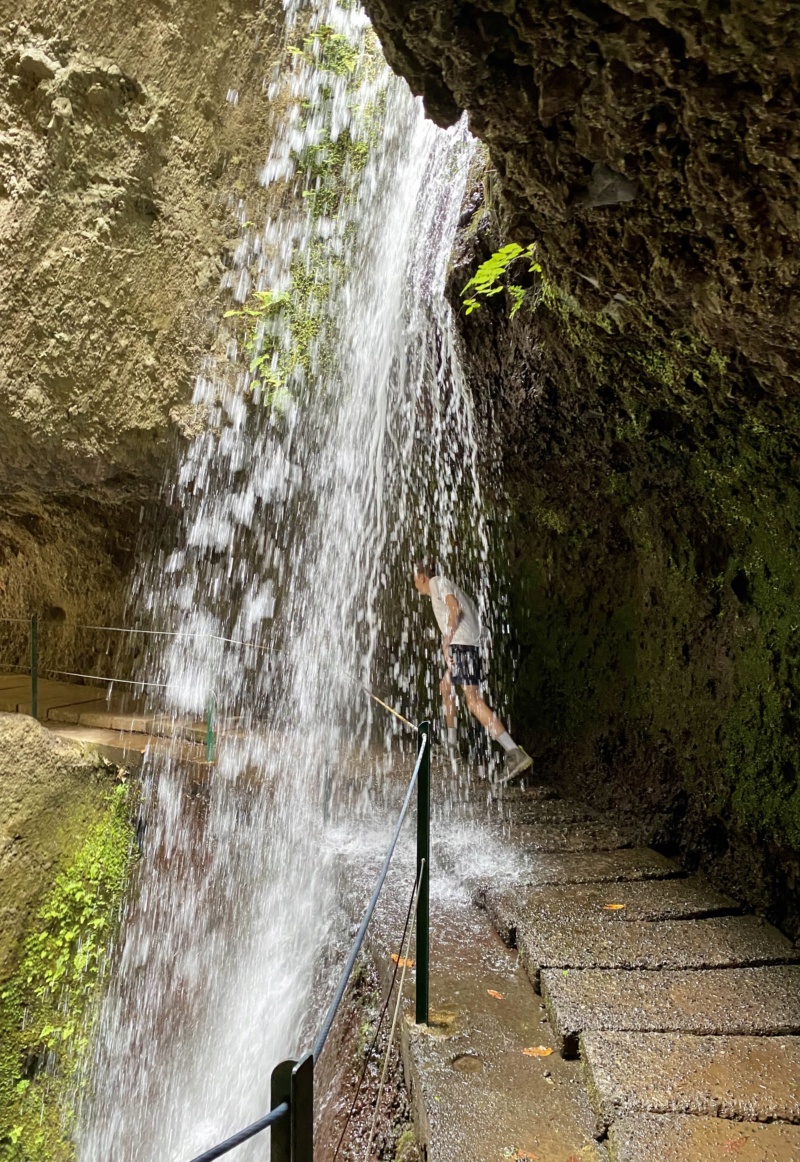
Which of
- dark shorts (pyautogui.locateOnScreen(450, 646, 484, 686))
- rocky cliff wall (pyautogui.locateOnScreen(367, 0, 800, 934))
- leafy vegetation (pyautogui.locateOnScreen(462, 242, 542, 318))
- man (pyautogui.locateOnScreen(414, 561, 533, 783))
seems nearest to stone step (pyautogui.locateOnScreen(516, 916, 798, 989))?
rocky cliff wall (pyautogui.locateOnScreen(367, 0, 800, 934))


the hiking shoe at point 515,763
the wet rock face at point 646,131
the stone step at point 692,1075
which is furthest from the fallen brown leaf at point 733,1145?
the hiking shoe at point 515,763

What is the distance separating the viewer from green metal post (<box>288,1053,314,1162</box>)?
1.14 metres

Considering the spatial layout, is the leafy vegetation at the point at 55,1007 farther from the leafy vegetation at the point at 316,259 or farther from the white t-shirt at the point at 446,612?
the leafy vegetation at the point at 316,259

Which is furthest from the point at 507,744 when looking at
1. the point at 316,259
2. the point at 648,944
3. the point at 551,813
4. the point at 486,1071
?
the point at 316,259

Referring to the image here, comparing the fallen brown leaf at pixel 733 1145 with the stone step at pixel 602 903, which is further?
the stone step at pixel 602 903

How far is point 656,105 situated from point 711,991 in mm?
2997

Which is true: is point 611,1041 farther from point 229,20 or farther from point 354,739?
point 229,20

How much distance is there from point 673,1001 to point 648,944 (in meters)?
0.39

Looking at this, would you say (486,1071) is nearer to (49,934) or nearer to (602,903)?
(602,903)

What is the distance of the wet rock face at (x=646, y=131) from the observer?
69.6 inches

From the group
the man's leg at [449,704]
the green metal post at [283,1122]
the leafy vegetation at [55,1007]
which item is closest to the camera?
the green metal post at [283,1122]

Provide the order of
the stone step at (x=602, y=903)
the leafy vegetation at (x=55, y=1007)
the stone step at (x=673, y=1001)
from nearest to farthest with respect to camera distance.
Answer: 1. the stone step at (x=673, y=1001)
2. the stone step at (x=602, y=903)
3. the leafy vegetation at (x=55, y=1007)

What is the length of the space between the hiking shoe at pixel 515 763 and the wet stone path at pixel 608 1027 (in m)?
1.52

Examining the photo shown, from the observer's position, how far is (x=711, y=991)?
273cm
